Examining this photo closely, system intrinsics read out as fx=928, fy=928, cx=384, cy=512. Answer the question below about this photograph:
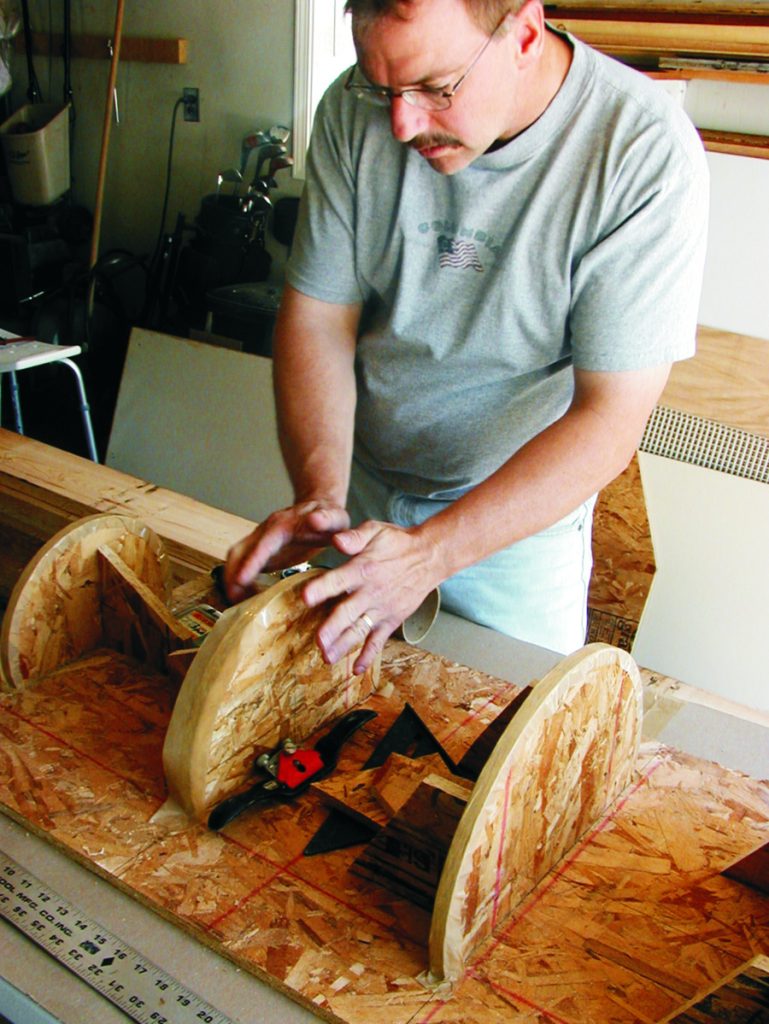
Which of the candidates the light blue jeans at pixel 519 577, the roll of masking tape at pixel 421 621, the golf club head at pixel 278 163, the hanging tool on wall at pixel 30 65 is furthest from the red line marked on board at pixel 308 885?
the hanging tool on wall at pixel 30 65

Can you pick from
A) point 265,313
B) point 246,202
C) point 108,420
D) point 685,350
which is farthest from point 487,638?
point 108,420

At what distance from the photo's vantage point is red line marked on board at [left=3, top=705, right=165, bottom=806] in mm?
1165

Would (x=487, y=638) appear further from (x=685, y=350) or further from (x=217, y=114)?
(x=217, y=114)

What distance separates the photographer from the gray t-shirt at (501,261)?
1310mm

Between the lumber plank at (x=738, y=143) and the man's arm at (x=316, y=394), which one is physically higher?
the lumber plank at (x=738, y=143)

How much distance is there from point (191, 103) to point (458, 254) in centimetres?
374

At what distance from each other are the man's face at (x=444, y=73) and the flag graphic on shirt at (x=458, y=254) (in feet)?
0.45

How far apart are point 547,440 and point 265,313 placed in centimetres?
274

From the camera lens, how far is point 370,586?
1178mm

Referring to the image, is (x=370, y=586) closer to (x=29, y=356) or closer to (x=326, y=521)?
(x=326, y=521)

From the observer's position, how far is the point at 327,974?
930 mm

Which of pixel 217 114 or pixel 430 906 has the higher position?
pixel 217 114

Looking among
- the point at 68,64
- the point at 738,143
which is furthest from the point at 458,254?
the point at 68,64

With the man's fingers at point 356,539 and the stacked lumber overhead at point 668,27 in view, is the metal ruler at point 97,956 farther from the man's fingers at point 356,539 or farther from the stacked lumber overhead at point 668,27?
the stacked lumber overhead at point 668,27
